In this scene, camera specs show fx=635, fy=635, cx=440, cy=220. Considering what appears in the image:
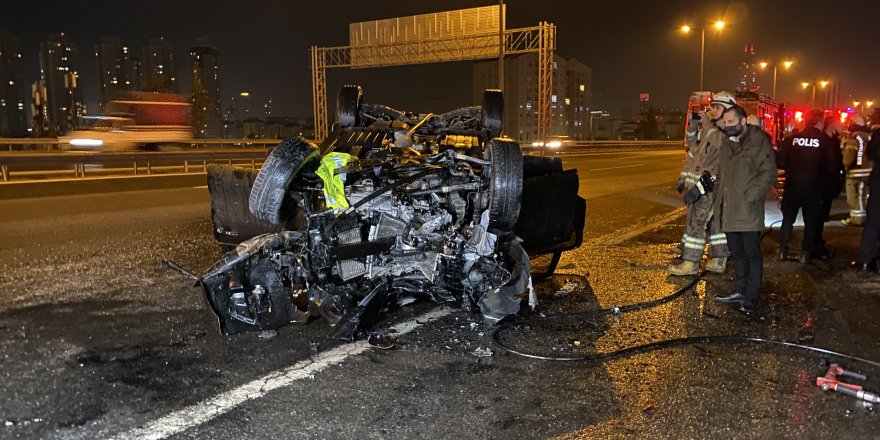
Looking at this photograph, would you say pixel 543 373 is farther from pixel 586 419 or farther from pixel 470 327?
pixel 470 327

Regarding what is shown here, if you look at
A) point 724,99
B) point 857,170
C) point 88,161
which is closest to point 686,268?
point 724,99

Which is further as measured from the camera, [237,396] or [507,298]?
[507,298]

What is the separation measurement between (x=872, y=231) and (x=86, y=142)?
76.1 feet

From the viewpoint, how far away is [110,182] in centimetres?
1580

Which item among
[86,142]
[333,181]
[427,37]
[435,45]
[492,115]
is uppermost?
[427,37]

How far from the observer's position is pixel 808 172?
6.86 meters

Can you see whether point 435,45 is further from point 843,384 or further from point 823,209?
point 843,384

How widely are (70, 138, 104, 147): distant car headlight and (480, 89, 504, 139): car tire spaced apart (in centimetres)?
1995

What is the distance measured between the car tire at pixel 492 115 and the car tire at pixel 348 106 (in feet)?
4.58

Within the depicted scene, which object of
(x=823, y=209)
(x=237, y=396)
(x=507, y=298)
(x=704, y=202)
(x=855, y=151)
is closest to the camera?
(x=237, y=396)

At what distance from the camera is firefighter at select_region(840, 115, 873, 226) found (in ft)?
31.7

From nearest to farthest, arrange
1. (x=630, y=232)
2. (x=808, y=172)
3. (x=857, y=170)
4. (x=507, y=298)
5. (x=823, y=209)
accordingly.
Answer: (x=507, y=298) < (x=808, y=172) < (x=823, y=209) < (x=630, y=232) < (x=857, y=170)

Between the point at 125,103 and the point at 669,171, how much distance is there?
64.3 feet

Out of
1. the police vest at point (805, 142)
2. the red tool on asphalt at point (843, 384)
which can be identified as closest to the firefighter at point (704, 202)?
the police vest at point (805, 142)
